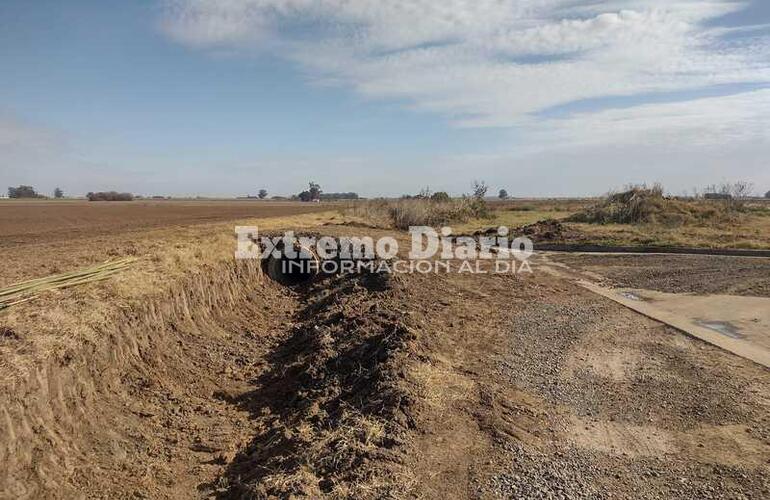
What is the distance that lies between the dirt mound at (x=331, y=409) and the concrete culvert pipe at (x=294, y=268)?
13.3 feet

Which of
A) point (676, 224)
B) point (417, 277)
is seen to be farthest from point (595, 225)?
point (417, 277)

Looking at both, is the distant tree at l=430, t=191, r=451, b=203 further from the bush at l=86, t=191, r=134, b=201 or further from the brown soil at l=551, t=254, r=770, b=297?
the bush at l=86, t=191, r=134, b=201

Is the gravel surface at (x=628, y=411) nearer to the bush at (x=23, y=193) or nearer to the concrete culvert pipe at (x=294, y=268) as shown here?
the concrete culvert pipe at (x=294, y=268)

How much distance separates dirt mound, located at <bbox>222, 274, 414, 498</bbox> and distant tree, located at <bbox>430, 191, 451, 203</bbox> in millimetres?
31206

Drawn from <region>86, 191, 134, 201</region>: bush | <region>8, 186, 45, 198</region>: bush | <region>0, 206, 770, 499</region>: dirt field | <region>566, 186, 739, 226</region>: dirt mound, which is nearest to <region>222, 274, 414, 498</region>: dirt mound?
<region>0, 206, 770, 499</region>: dirt field

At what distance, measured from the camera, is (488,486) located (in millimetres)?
4121

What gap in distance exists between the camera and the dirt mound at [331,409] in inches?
160

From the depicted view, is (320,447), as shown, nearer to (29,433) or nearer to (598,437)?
(29,433)

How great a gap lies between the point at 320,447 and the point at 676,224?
31492mm

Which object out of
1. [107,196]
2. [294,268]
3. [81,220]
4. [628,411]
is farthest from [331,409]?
[107,196]

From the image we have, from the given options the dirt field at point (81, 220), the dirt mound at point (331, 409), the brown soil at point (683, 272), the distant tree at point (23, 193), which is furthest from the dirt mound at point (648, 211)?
the distant tree at point (23, 193)

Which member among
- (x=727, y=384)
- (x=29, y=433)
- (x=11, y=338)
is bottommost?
(x=727, y=384)

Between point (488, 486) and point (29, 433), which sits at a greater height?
point (29, 433)

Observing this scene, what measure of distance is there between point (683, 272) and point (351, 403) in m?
13.9
